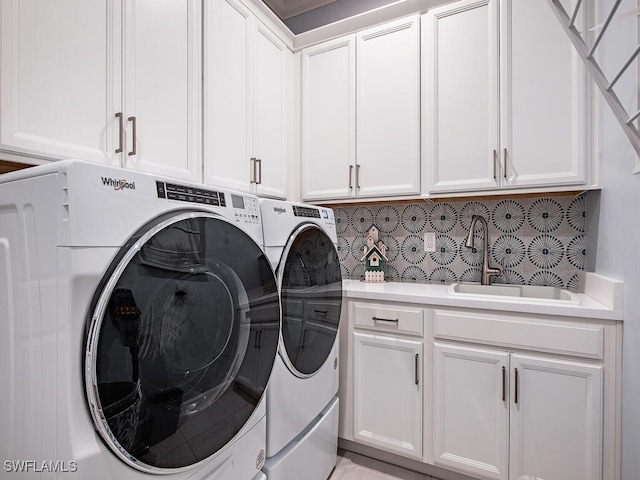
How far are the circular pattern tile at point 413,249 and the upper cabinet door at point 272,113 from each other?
90 centimetres

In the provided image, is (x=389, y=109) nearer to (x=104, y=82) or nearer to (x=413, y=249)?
(x=413, y=249)

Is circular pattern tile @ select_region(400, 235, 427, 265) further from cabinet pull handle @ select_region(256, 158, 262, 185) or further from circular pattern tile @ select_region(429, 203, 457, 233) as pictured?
cabinet pull handle @ select_region(256, 158, 262, 185)

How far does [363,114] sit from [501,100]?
77 cm

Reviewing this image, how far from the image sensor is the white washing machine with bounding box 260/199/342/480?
1261mm

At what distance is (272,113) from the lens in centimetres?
213

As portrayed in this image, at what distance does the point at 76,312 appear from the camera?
663 mm

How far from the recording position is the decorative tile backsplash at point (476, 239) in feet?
6.23

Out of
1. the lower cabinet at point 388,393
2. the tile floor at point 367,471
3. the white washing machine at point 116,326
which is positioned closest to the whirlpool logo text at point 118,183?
the white washing machine at point 116,326

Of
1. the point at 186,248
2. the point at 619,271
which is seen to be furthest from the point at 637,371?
the point at 186,248

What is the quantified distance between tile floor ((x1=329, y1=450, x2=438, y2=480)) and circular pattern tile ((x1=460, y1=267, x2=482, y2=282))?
44.0 inches

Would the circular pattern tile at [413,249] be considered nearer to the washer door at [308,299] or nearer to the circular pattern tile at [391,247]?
the circular pattern tile at [391,247]

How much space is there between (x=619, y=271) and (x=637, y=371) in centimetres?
40

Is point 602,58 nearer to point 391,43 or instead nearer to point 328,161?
point 391,43
